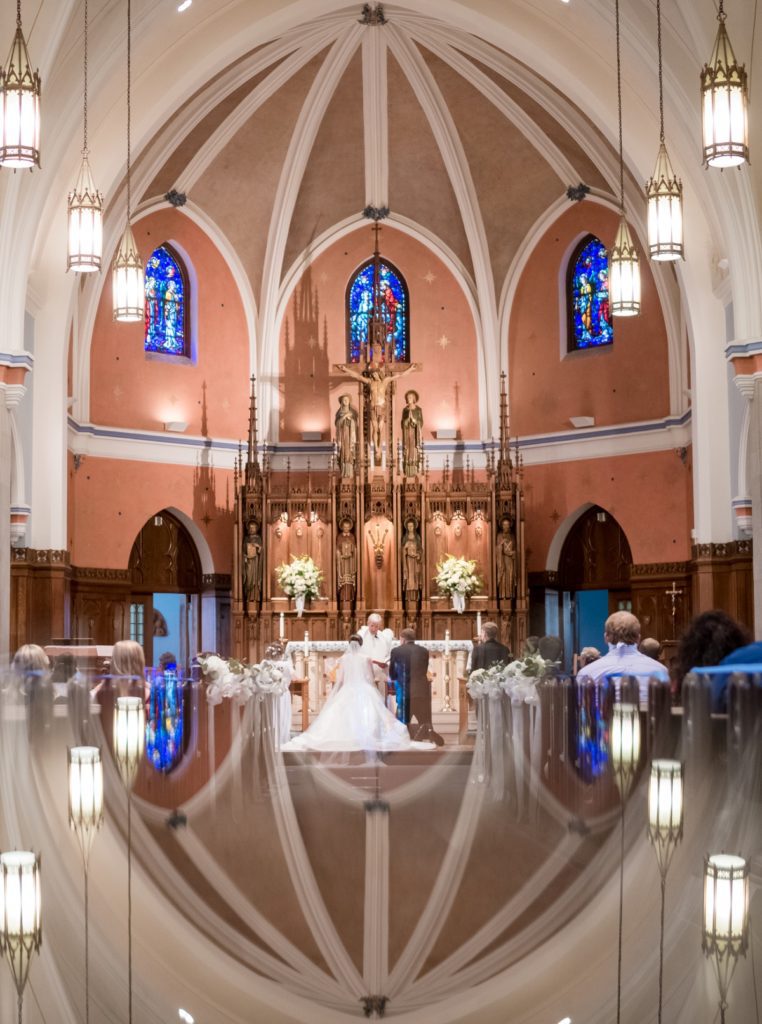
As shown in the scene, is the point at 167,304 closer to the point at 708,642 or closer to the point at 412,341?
the point at 412,341

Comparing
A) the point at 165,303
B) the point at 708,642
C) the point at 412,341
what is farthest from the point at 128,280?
the point at 412,341

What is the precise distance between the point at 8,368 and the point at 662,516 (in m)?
11.4

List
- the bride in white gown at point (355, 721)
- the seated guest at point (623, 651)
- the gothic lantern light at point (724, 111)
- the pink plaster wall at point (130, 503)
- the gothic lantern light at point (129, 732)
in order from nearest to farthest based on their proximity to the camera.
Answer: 1. the gothic lantern light at point (129, 732)
2. the seated guest at point (623, 651)
3. the gothic lantern light at point (724, 111)
4. the bride in white gown at point (355, 721)
5. the pink plaster wall at point (130, 503)

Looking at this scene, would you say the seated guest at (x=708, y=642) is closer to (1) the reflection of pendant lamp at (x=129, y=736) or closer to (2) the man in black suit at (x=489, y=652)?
(1) the reflection of pendant lamp at (x=129, y=736)

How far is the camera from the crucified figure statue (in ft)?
79.5

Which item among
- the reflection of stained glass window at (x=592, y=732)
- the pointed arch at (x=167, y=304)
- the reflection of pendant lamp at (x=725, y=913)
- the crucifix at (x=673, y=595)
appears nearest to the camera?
the reflection of pendant lamp at (x=725, y=913)

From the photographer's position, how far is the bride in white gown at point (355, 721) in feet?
43.4

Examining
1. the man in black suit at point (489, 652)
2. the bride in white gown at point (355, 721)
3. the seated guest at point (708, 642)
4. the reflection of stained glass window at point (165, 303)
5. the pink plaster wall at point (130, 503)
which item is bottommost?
the bride in white gown at point (355, 721)

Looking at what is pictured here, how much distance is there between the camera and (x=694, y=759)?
23.2ft

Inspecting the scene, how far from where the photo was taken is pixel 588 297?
25.3 metres

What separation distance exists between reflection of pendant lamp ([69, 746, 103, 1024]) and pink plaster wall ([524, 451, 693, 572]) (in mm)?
15960

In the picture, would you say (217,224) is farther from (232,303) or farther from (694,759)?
(694,759)

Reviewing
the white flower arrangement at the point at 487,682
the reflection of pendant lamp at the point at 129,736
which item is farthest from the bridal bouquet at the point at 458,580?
the reflection of pendant lamp at the point at 129,736

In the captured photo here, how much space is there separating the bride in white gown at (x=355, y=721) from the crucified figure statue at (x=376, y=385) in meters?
9.75
